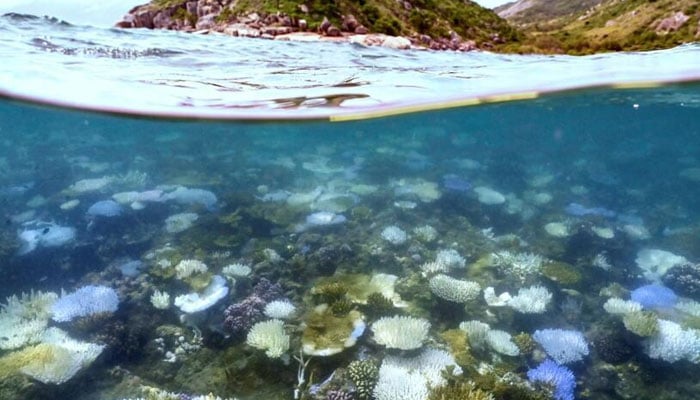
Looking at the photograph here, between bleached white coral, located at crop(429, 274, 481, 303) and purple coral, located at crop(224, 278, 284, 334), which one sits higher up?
bleached white coral, located at crop(429, 274, 481, 303)

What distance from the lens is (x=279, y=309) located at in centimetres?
613

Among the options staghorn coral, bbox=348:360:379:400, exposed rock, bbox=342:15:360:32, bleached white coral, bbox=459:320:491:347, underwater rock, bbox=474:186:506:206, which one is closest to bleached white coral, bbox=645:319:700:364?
bleached white coral, bbox=459:320:491:347

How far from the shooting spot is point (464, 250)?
340 inches

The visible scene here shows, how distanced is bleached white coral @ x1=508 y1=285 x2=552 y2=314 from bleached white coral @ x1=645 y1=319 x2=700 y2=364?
4.70ft

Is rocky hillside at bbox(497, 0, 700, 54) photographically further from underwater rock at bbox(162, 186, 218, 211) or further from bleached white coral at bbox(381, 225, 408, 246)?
underwater rock at bbox(162, 186, 218, 211)

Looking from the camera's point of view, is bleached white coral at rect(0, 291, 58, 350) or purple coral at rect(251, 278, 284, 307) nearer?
bleached white coral at rect(0, 291, 58, 350)

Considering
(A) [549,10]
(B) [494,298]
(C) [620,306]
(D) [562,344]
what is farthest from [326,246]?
(A) [549,10]

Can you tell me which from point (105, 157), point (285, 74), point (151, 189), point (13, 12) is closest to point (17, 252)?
point (151, 189)

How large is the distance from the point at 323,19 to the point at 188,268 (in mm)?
44659

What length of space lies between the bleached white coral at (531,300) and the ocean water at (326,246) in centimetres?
3

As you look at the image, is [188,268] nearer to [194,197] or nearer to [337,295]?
[337,295]

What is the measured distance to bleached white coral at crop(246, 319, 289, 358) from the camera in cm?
521

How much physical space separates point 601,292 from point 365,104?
23.9ft

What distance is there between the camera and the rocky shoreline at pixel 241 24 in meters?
41.6
